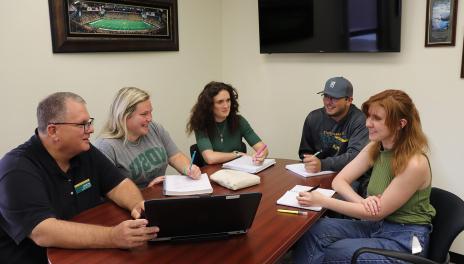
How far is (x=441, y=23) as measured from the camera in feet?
9.04

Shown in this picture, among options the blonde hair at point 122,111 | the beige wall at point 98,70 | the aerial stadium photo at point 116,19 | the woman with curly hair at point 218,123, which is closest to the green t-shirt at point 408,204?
the woman with curly hair at point 218,123

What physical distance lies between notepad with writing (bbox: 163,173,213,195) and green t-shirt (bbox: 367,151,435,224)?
0.79 metres

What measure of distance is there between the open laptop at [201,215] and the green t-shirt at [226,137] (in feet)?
4.47

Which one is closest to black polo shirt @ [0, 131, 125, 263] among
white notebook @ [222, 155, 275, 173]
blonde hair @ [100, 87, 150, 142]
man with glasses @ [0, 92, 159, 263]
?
man with glasses @ [0, 92, 159, 263]

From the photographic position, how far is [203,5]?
3.75 m

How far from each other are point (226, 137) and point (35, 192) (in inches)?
63.3

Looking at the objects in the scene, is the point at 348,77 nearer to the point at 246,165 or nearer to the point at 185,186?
the point at 246,165

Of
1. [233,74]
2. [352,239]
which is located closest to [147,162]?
[352,239]

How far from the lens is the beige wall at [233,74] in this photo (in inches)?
95.7

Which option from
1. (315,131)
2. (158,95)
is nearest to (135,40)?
(158,95)

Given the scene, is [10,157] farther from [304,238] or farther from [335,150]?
[335,150]

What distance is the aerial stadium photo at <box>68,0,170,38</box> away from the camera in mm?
2686

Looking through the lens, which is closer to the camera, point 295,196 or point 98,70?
point 295,196

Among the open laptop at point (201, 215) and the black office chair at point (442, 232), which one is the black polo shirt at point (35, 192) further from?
the black office chair at point (442, 232)
